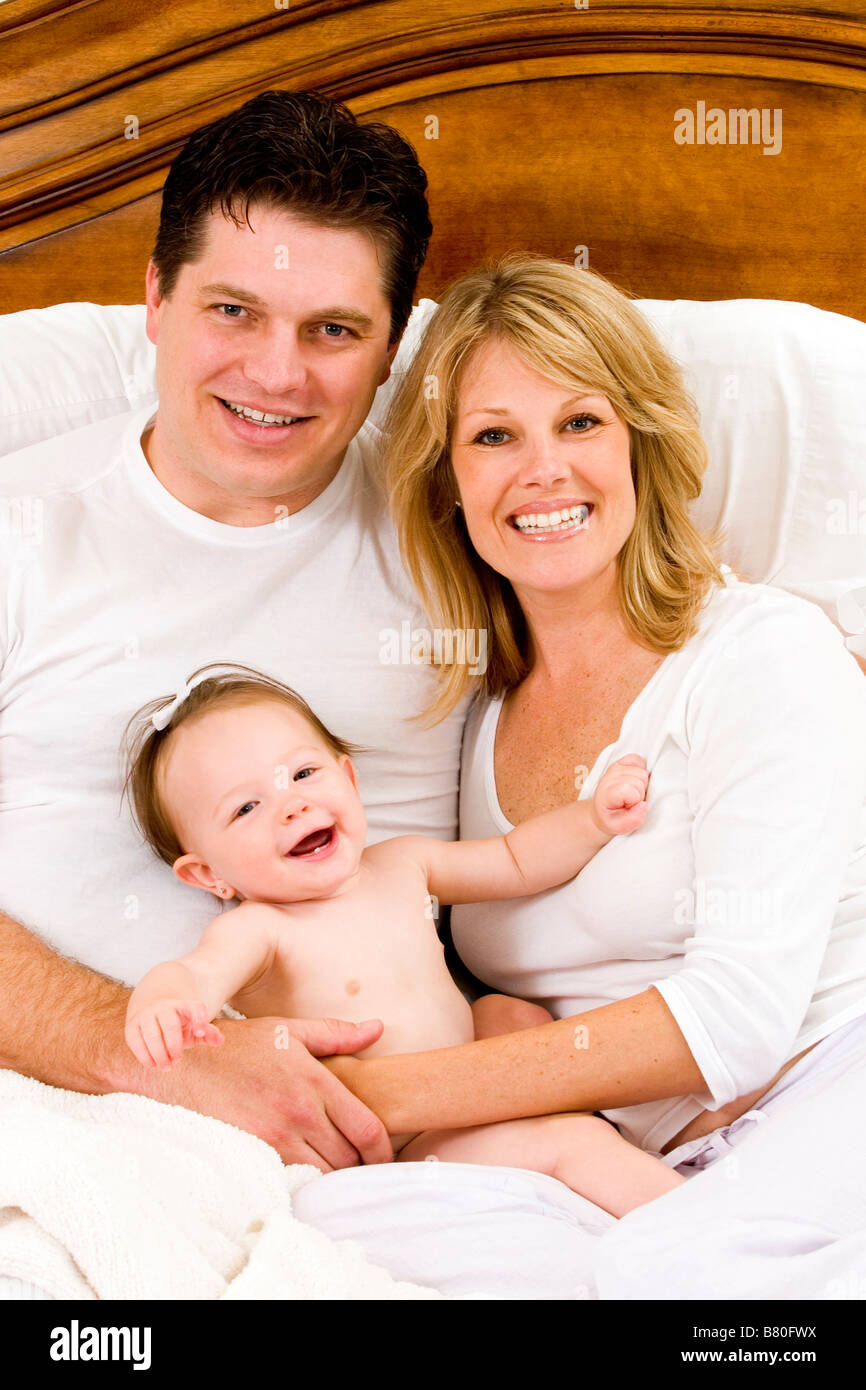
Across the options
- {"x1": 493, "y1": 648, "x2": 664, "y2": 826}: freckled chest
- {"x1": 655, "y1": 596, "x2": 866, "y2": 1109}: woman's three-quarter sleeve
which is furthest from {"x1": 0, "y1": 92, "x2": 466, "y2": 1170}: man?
{"x1": 655, "y1": 596, "x2": 866, "y2": 1109}: woman's three-quarter sleeve

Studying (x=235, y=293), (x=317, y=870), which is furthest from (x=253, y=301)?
(x=317, y=870)

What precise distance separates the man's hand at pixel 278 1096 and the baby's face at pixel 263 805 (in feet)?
0.54

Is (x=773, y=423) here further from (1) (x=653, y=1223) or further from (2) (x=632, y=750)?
(1) (x=653, y=1223)

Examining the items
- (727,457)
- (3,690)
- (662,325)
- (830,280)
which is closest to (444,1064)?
(3,690)

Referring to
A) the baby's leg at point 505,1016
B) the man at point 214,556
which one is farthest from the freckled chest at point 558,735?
the baby's leg at point 505,1016

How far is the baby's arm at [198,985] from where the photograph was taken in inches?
43.1

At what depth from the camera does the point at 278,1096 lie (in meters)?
1.20

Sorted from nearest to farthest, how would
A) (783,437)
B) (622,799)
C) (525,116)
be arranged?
(622,799) < (783,437) < (525,116)

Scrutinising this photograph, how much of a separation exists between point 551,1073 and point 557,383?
723 mm

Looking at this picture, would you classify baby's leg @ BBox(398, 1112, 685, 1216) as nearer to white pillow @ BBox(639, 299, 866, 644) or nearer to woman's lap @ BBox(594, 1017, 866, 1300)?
woman's lap @ BBox(594, 1017, 866, 1300)

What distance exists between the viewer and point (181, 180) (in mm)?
1453

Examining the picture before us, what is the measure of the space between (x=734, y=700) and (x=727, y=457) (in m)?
0.51

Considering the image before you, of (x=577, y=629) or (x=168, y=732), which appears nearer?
(x=168, y=732)
